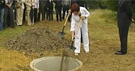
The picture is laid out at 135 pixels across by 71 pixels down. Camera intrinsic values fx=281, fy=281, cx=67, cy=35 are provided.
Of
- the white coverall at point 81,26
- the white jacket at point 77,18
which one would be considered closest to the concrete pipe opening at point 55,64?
the white coverall at point 81,26

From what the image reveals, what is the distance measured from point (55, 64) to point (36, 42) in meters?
1.35

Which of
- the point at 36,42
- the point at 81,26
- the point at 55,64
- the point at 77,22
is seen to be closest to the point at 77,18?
the point at 77,22

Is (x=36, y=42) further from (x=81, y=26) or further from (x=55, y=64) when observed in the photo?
(x=81, y=26)

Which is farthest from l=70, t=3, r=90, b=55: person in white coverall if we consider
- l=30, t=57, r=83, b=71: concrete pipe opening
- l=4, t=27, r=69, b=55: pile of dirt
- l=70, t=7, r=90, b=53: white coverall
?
l=4, t=27, r=69, b=55: pile of dirt

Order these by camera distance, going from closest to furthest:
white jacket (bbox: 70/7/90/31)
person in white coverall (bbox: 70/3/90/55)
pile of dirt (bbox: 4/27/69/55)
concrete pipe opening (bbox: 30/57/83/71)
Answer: concrete pipe opening (bbox: 30/57/83/71) → person in white coverall (bbox: 70/3/90/55) → white jacket (bbox: 70/7/90/31) → pile of dirt (bbox: 4/27/69/55)

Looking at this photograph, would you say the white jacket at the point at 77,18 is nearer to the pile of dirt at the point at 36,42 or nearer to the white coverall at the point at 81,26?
the white coverall at the point at 81,26

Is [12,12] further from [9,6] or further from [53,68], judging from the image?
[53,68]

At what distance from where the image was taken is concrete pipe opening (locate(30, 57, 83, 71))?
716 centimetres

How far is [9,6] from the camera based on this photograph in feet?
39.0

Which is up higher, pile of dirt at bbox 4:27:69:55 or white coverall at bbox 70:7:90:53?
white coverall at bbox 70:7:90:53

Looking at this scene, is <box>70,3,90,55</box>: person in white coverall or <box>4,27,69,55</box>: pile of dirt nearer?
<box>70,3,90,55</box>: person in white coverall

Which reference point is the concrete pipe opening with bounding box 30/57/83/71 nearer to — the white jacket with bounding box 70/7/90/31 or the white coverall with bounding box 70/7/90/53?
the white coverall with bounding box 70/7/90/53

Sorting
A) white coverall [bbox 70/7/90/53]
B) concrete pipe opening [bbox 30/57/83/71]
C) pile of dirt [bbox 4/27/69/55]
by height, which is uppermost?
white coverall [bbox 70/7/90/53]

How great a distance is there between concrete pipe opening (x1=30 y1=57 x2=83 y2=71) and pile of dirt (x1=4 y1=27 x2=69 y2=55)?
90cm
